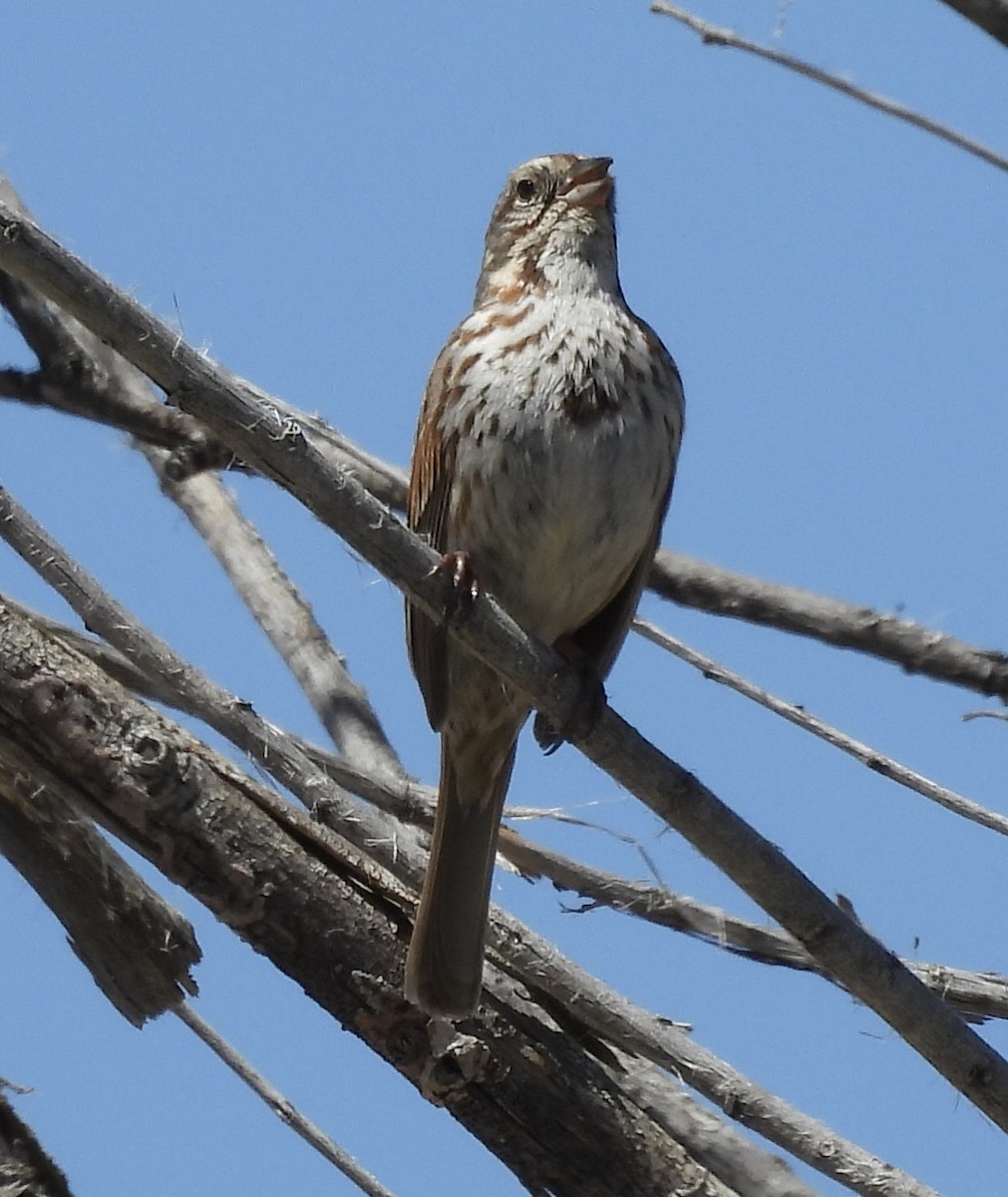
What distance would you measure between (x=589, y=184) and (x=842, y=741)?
5.15 ft

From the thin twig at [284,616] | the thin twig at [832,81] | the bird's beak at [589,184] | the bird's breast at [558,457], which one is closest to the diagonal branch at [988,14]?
the thin twig at [832,81]

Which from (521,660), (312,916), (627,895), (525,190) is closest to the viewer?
(521,660)

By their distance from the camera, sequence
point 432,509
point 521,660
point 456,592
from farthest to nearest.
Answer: point 432,509 < point 521,660 < point 456,592

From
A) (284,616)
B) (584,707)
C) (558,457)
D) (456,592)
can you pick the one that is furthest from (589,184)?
(456,592)

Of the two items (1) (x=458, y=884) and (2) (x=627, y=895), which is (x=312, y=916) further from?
(2) (x=627, y=895)

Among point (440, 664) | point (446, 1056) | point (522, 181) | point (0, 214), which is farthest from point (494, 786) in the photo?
point (0, 214)

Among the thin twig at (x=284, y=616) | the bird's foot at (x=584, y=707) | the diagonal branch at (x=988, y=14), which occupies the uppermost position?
the diagonal branch at (x=988, y=14)

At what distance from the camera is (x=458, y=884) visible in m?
3.33

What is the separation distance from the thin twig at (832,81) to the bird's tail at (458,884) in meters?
1.50

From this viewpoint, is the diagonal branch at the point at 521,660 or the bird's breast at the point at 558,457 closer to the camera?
the diagonal branch at the point at 521,660

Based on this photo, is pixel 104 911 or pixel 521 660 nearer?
pixel 521 660

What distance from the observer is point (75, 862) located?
3084 millimetres

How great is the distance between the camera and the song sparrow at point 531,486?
11.7 ft

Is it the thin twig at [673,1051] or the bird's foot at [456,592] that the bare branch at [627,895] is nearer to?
the thin twig at [673,1051]
